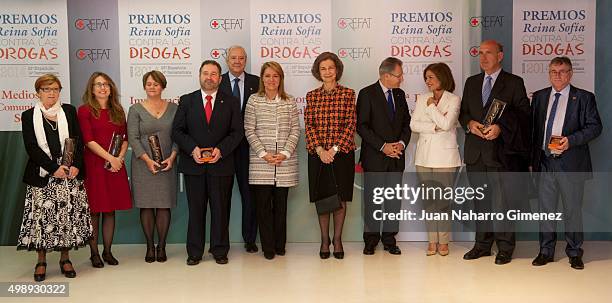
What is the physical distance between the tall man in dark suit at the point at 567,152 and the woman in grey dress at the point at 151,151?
329cm

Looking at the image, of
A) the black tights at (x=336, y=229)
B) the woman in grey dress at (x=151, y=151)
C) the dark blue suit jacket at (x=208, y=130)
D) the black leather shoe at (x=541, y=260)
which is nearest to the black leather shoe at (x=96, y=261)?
the woman in grey dress at (x=151, y=151)

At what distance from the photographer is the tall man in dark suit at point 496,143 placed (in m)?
6.11

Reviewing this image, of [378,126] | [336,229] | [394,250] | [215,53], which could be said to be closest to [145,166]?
[215,53]

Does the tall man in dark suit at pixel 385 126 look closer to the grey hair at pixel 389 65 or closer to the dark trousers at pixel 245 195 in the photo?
the grey hair at pixel 389 65

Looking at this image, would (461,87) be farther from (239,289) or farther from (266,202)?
(239,289)

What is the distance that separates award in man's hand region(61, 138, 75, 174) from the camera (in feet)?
18.4

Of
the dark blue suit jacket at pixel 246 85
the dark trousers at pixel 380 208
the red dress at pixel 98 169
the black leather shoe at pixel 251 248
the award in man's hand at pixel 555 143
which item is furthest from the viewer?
the black leather shoe at pixel 251 248

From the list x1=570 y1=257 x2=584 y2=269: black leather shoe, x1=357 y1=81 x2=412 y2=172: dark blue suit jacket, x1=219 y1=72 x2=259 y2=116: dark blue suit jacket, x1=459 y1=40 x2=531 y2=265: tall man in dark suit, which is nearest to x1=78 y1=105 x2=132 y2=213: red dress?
x1=219 y1=72 x2=259 y2=116: dark blue suit jacket

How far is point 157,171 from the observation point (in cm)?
618

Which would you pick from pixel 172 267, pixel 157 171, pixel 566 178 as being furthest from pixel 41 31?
pixel 566 178

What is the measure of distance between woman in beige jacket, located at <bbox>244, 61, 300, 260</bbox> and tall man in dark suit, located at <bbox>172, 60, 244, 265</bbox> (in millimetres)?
172

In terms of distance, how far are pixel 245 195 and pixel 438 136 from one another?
1.91 m

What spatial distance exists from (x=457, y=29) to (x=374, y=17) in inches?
33.2

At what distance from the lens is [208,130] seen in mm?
6117
